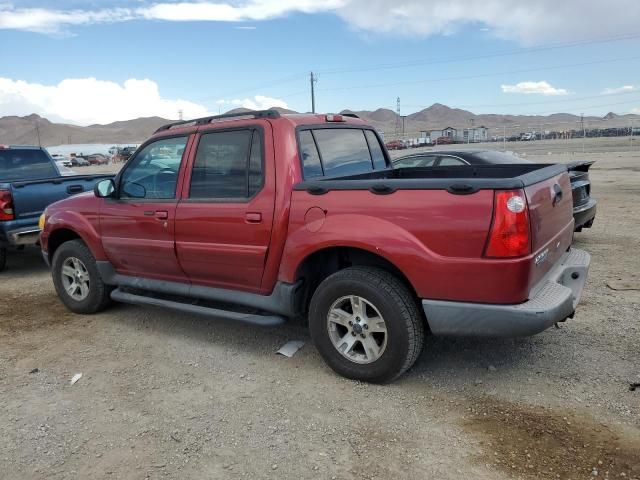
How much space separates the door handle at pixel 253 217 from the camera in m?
4.04

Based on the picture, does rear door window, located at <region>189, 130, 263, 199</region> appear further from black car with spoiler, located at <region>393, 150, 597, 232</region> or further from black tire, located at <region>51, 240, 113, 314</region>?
black car with spoiler, located at <region>393, 150, 597, 232</region>

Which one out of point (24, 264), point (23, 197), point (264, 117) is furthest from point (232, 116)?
point (24, 264)

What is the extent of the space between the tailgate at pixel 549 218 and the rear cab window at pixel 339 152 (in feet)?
5.40

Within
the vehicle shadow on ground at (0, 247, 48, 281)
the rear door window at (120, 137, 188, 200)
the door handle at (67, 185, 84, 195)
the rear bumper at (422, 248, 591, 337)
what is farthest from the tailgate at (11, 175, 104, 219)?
the rear bumper at (422, 248, 591, 337)

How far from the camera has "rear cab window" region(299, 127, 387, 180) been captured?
4254mm

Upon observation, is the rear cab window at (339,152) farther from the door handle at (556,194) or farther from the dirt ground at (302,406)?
the door handle at (556,194)

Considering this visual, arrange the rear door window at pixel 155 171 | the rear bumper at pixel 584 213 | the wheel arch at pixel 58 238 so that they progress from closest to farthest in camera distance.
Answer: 1. the rear door window at pixel 155 171
2. the wheel arch at pixel 58 238
3. the rear bumper at pixel 584 213

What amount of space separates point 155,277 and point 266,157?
171 cm

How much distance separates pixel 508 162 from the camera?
8.76 m

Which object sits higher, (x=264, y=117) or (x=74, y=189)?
(x=264, y=117)

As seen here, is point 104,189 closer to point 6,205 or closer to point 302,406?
point 302,406

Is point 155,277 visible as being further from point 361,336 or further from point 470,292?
point 470,292

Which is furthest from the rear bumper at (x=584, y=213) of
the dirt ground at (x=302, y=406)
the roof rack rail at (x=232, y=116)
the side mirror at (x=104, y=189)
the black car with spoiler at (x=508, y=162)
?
the side mirror at (x=104, y=189)

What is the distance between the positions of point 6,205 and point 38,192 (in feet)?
1.54
